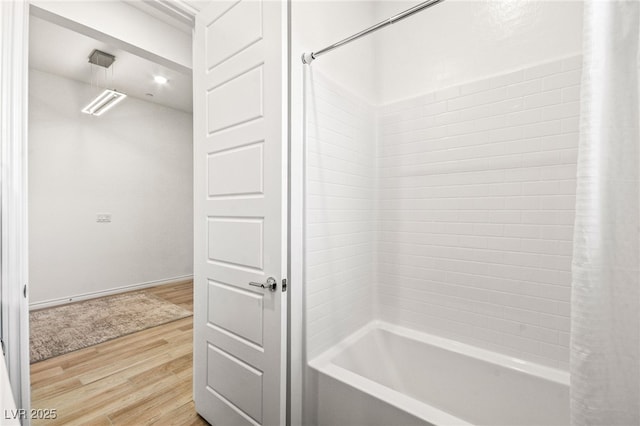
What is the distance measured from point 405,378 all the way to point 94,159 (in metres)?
4.48

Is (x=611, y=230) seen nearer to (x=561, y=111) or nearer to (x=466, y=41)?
(x=561, y=111)

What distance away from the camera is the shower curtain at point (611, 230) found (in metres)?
0.63

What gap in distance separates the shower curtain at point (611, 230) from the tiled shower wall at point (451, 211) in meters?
0.95

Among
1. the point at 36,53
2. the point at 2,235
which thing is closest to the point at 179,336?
the point at 2,235

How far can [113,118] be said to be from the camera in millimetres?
4152

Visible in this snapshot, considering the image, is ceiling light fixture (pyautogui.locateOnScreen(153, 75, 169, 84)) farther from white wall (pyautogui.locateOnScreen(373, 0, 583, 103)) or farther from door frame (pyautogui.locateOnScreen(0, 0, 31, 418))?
white wall (pyautogui.locateOnScreen(373, 0, 583, 103))

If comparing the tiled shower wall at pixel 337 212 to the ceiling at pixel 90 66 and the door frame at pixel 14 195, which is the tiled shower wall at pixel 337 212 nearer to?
the door frame at pixel 14 195

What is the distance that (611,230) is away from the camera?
0.65 metres

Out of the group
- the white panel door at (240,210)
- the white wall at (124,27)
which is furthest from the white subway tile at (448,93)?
the white wall at (124,27)

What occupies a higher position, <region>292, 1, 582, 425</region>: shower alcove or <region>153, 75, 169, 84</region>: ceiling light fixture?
<region>153, 75, 169, 84</region>: ceiling light fixture

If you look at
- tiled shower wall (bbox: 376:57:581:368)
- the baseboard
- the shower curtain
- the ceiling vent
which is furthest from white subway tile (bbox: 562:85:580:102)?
the baseboard

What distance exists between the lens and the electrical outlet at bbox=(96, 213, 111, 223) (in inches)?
160

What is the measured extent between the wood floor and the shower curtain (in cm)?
189

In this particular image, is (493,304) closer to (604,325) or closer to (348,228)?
(348,228)
